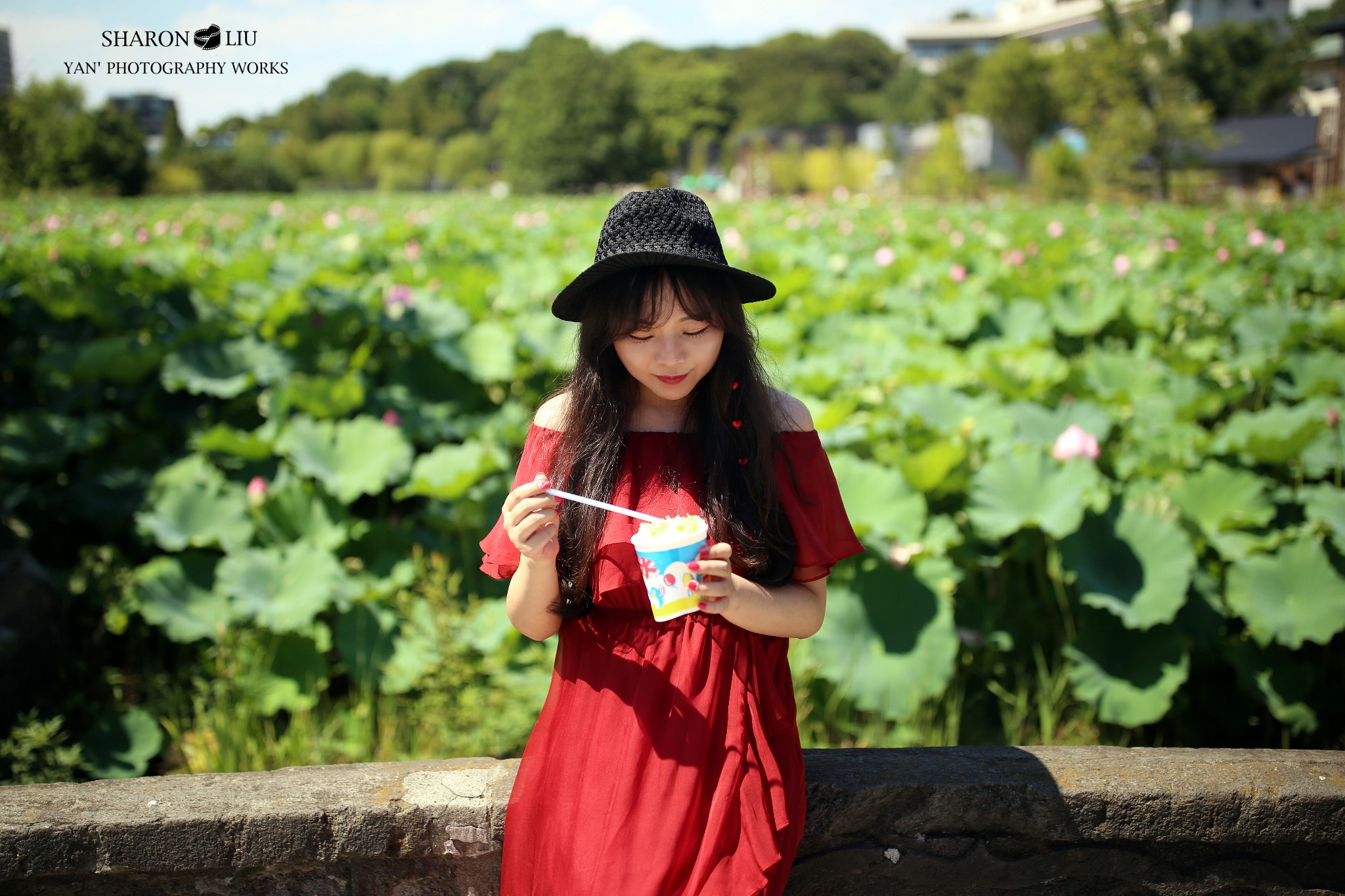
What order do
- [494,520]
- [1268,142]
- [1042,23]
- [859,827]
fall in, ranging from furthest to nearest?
[1042,23] < [1268,142] < [494,520] < [859,827]

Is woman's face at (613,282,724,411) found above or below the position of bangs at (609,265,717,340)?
below

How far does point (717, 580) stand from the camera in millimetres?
1181

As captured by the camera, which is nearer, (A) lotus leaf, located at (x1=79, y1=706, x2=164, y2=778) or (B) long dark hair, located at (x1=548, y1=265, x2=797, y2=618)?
(B) long dark hair, located at (x1=548, y1=265, x2=797, y2=618)

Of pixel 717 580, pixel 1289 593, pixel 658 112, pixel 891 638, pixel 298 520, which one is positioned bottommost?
pixel 891 638

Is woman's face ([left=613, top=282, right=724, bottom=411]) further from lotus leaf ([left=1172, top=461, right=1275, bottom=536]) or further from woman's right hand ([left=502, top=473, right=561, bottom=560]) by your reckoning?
lotus leaf ([left=1172, top=461, right=1275, bottom=536])

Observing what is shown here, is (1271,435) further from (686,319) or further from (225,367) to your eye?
(225,367)

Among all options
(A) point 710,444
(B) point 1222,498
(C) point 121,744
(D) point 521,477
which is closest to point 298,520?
(C) point 121,744

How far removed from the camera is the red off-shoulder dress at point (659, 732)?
1.21 meters

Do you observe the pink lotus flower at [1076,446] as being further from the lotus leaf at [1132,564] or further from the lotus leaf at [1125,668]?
the lotus leaf at [1125,668]

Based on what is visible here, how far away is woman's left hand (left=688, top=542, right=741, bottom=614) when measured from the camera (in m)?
1.13

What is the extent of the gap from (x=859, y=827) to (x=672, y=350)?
0.85 metres

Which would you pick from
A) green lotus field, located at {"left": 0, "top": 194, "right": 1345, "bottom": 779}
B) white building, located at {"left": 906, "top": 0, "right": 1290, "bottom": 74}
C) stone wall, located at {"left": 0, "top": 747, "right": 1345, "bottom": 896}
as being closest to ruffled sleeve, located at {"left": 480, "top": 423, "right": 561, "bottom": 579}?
stone wall, located at {"left": 0, "top": 747, "right": 1345, "bottom": 896}

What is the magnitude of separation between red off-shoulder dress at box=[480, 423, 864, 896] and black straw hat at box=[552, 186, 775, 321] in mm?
252

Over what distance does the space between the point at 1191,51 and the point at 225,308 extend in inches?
2031
